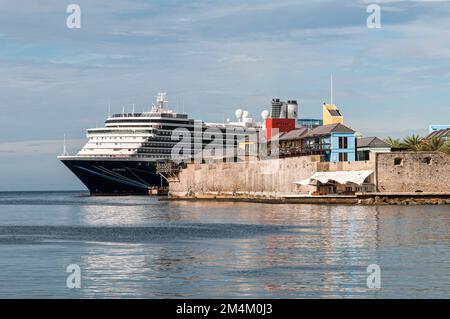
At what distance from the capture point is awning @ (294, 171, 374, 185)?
70275 millimetres

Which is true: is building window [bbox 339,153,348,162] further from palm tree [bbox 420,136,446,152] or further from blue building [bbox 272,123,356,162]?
palm tree [bbox 420,136,446,152]

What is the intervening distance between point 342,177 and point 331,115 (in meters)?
26.6

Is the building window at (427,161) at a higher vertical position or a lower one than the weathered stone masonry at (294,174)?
higher

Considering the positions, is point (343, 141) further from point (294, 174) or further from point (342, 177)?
point (342, 177)

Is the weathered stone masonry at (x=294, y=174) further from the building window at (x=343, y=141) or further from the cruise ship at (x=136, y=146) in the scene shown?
the cruise ship at (x=136, y=146)

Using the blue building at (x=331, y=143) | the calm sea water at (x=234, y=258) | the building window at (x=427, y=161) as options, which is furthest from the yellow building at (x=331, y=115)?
the calm sea water at (x=234, y=258)

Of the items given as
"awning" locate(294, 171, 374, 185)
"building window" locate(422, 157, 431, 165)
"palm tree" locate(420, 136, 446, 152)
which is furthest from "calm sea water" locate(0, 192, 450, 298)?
"palm tree" locate(420, 136, 446, 152)

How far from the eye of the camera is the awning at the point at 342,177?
70275 mm

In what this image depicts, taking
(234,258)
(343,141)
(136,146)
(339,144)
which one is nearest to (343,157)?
(339,144)

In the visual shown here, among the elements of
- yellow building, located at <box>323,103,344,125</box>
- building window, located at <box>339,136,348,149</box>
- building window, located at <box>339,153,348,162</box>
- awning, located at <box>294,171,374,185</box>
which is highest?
yellow building, located at <box>323,103,344,125</box>

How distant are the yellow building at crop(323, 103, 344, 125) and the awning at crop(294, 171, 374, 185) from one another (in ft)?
76.8

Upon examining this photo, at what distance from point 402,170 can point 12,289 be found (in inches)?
2022

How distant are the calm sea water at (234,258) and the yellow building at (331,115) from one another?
47.2 metres

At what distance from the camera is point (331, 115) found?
9744cm
